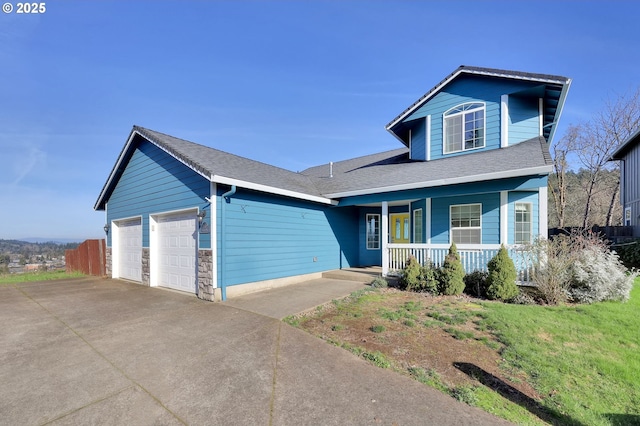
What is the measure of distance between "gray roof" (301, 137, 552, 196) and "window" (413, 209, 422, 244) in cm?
163

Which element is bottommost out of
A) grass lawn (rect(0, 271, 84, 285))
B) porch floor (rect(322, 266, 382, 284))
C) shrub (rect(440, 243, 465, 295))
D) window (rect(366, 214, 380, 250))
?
grass lawn (rect(0, 271, 84, 285))

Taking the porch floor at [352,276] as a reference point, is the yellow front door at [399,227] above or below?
above

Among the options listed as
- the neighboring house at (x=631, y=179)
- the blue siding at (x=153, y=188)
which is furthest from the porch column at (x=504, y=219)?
the neighboring house at (x=631, y=179)

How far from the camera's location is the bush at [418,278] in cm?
732

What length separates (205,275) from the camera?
283 inches

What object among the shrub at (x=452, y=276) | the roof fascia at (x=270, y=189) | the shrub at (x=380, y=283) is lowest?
the shrub at (x=380, y=283)

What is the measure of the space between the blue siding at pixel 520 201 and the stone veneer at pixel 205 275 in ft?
28.1

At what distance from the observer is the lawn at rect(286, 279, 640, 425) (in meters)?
2.86

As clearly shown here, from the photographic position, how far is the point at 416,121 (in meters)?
11.0

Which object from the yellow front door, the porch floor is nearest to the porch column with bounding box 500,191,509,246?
the yellow front door

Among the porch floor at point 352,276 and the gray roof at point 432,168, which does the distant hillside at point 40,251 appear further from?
the gray roof at point 432,168

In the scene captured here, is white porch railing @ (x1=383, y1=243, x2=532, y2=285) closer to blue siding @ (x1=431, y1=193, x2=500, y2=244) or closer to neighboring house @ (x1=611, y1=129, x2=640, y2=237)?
blue siding @ (x1=431, y1=193, x2=500, y2=244)

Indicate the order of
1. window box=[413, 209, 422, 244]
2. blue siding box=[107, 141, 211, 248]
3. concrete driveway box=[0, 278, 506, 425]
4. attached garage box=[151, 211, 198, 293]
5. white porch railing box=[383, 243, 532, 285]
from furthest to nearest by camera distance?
window box=[413, 209, 422, 244]
attached garage box=[151, 211, 198, 293]
blue siding box=[107, 141, 211, 248]
white porch railing box=[383, 243, 532, 285]
concrete driveway box=[0, 278, 506, 425]

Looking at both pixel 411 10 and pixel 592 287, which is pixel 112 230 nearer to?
pixel 411 10
